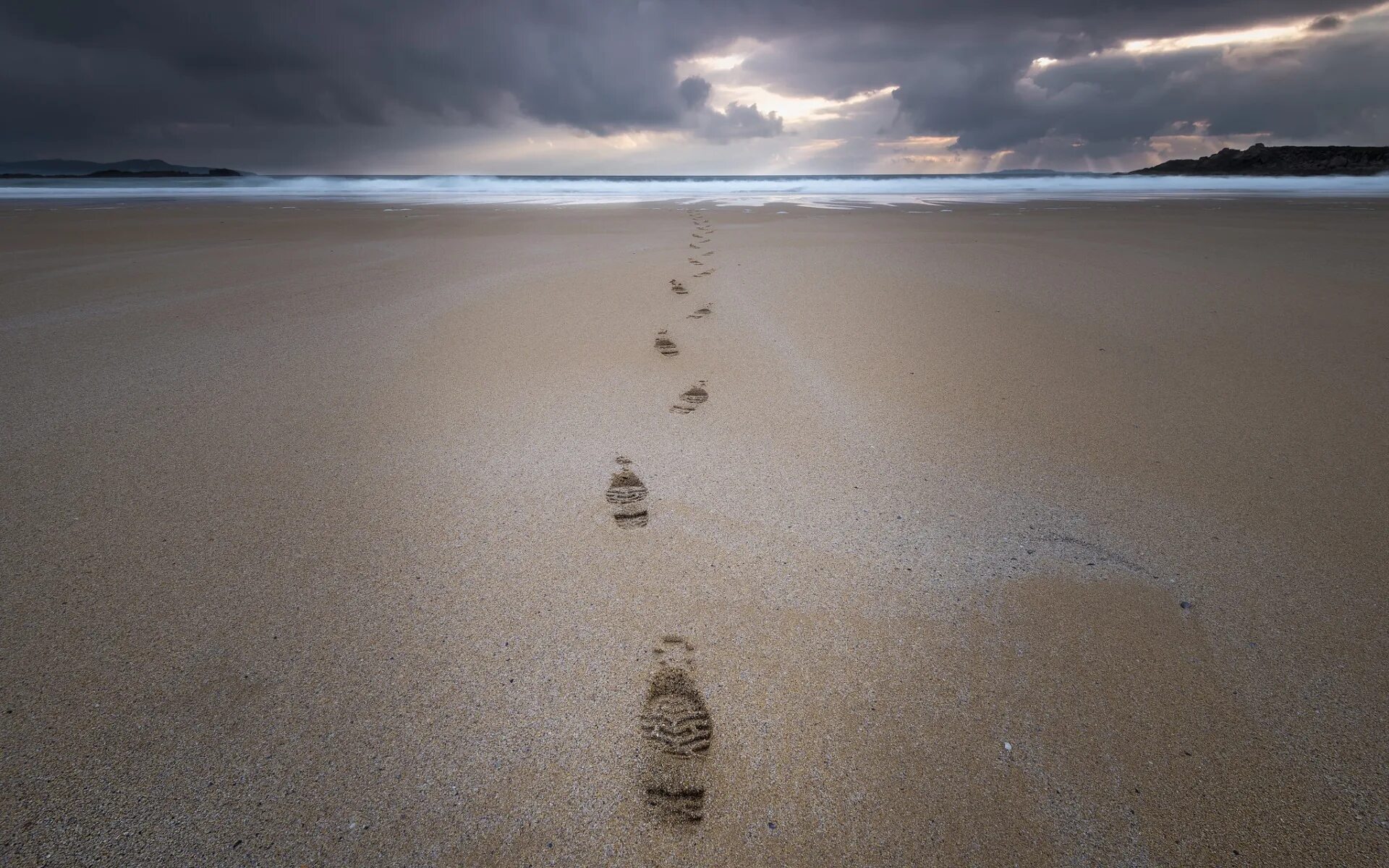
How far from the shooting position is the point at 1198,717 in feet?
3.51

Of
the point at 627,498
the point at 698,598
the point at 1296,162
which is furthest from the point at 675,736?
the point at 1296,162

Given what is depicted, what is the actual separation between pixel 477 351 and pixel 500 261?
9.02 ft

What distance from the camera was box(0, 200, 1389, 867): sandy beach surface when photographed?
3.05 feet

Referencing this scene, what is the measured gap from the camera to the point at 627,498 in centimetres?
176

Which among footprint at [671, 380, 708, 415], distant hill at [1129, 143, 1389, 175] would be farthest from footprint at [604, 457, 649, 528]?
distant hill at [1129, 143, 1389, 175]

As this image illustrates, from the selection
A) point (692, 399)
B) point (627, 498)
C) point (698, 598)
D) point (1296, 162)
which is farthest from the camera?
point (1296, 162)

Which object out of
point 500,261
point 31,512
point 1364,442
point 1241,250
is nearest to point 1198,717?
point 1364,442

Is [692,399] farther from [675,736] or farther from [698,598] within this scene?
[675,736]

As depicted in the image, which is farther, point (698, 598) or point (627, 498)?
point (627, 498)

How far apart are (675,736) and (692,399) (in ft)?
4.96

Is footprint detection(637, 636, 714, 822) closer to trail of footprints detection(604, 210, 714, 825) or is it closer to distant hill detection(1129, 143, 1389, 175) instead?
trail of footprints detection(604, 210, 714, 825)

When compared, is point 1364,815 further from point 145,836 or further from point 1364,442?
point 145,836

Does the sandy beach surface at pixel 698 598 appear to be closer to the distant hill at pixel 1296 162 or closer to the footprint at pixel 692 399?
the footprint at pixel 692 399

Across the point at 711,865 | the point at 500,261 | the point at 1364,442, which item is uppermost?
the point at 500,261
